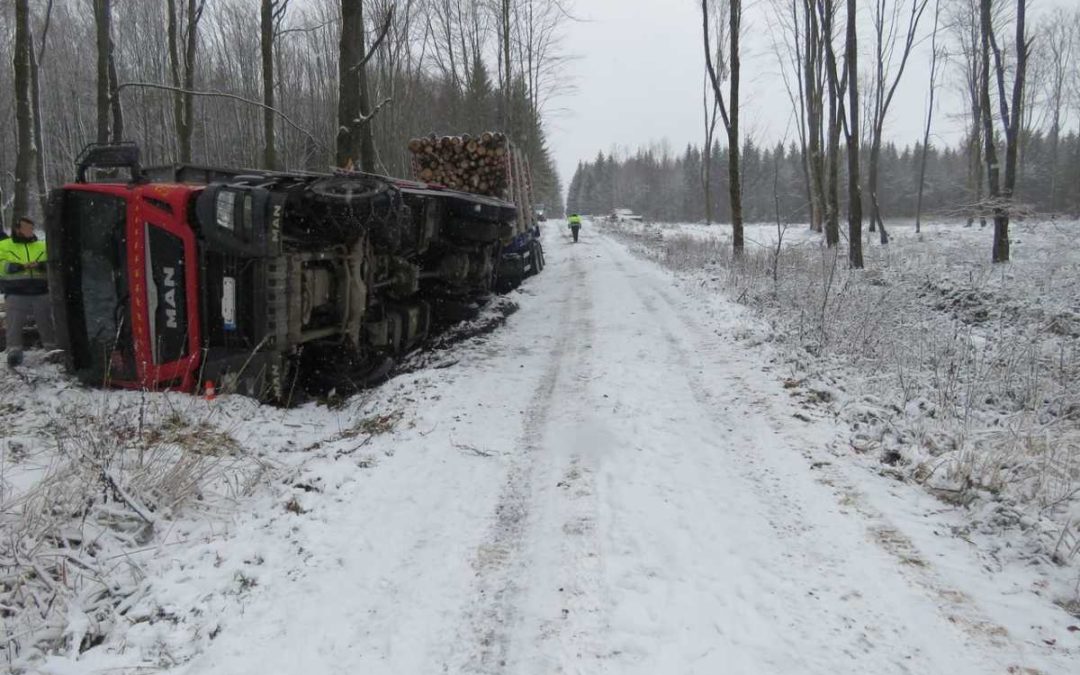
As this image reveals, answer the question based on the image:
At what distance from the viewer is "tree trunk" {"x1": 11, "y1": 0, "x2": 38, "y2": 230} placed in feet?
34.0

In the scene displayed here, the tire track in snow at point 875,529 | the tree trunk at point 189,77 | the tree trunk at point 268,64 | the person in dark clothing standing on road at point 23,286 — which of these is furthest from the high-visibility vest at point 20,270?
the tree trunk at point 189,77

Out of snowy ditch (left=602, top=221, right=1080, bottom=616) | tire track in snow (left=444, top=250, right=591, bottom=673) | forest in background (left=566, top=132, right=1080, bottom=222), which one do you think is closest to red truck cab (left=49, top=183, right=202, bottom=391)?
tire track in snow (left=444, top=250, right=591, bottom=673)

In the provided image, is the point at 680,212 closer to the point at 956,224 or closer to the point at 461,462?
the point at 956,224

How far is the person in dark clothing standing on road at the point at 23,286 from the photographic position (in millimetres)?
5918

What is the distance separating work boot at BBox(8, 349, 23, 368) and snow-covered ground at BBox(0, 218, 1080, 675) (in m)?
0.60

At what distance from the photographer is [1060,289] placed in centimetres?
982

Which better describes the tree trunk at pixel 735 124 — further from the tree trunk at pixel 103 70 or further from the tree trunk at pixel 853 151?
the tree trunk at pixel 103 70

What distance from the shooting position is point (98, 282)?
4.89 metres

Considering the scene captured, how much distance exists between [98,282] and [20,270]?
187 cm

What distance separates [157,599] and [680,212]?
300 feet

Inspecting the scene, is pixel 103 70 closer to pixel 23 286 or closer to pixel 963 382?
pixel 23 286

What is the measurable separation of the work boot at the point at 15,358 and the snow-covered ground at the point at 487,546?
595mm

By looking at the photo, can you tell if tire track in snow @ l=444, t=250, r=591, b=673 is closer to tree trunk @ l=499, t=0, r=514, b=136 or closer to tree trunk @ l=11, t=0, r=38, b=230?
tree trunk @ l=11, t=0, r=38, b=230

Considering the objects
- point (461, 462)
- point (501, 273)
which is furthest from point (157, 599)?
point (501, 273)
